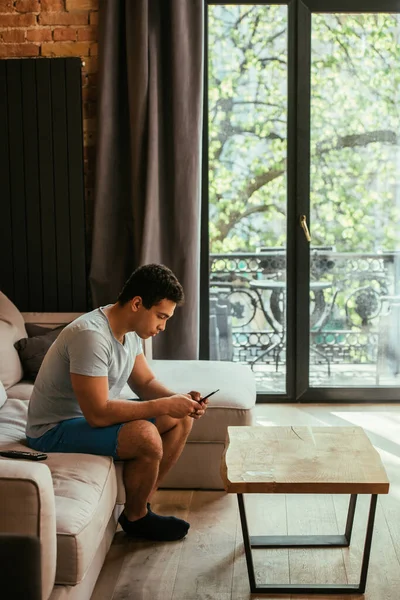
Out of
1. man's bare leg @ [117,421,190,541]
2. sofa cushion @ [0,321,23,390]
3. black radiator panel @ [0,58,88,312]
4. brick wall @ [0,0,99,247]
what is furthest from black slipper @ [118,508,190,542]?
brick wall @ [0,0,99,247]

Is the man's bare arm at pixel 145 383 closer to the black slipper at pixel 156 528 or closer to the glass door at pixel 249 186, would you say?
the black slipper at pixel 156 528

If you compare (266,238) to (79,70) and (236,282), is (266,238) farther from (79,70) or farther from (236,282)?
(79,70)

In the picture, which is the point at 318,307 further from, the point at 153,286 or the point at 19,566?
the point at 19,566

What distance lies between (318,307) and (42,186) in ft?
5.64

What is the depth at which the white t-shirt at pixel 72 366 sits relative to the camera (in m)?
2.50

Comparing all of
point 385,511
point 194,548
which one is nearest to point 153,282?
point 194,548

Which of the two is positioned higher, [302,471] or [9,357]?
[9,357]

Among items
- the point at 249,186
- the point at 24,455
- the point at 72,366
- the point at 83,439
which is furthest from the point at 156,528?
the point at 249,186

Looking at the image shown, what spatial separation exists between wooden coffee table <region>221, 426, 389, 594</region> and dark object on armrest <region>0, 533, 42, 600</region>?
3.06 ft

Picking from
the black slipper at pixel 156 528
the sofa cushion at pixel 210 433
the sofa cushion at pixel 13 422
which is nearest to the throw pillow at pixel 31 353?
the sofa cushion at pixel 13 422

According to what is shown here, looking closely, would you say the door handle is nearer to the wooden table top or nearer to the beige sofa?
the beige sofa

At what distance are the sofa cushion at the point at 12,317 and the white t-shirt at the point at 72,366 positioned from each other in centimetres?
115

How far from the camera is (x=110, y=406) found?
2541 millimetres

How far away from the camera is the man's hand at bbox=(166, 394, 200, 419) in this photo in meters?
2.62
